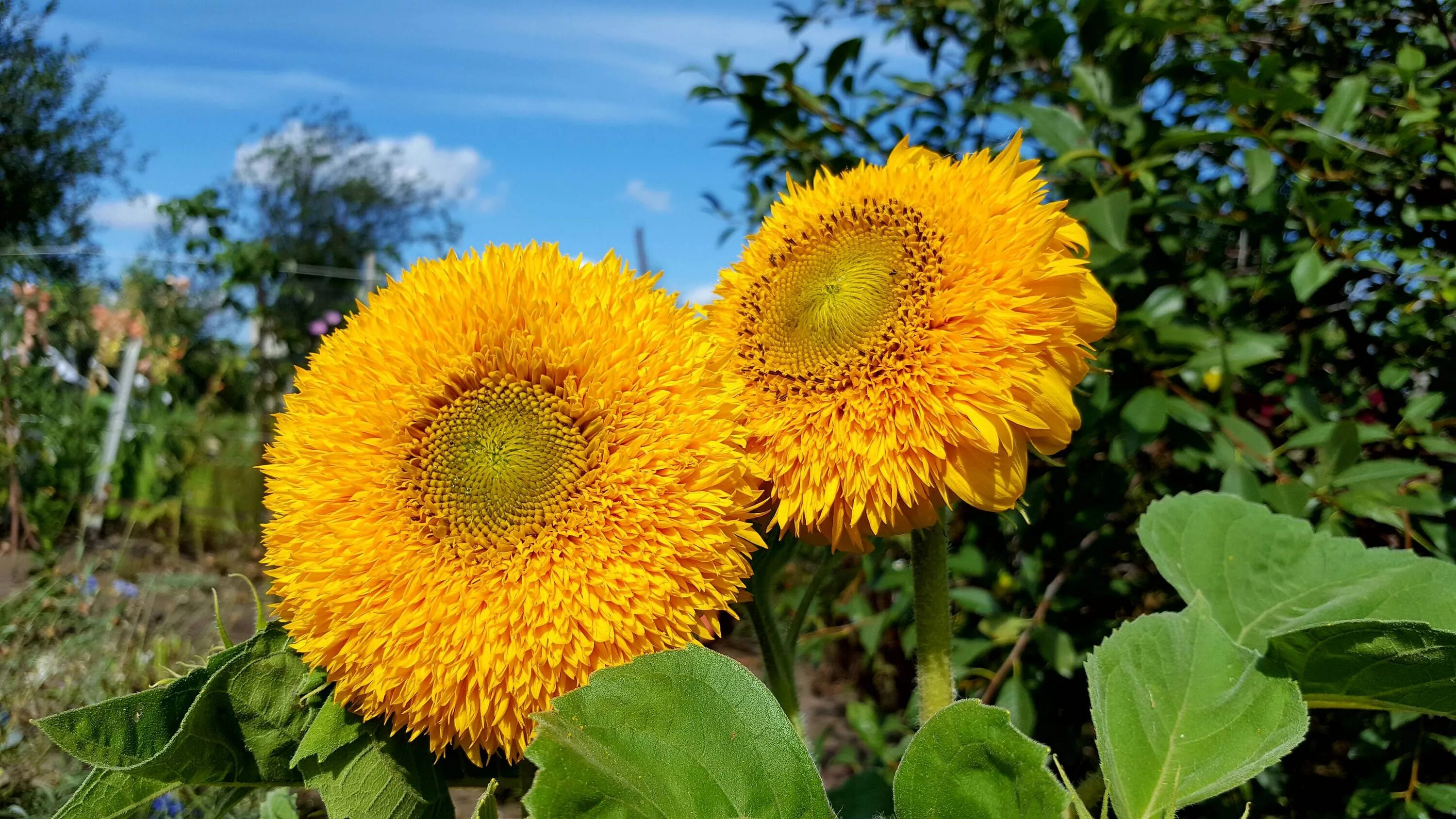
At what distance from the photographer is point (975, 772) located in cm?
74

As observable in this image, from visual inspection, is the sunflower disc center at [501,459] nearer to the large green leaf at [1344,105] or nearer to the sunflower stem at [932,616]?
the sunflower stem at [932,616]

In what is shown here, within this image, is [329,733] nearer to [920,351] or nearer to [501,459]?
[501,459]

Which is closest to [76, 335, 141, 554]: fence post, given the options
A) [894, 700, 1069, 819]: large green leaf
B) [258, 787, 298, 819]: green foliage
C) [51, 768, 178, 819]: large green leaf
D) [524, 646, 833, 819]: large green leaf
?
[258, 787, 298, 819]: green foliage

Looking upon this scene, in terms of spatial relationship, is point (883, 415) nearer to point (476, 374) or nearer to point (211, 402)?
point (476, 374)

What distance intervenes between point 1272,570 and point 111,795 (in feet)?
4.42

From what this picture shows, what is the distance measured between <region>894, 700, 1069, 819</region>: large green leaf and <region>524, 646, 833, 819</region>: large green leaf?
88mm

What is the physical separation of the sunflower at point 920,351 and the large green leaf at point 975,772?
23 cm

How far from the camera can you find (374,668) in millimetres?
848

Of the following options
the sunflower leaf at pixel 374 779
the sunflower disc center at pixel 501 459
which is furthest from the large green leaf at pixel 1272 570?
the sunflower leaf at pixel 374 779

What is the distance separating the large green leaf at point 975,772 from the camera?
68 cm

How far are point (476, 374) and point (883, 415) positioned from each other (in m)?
0.44

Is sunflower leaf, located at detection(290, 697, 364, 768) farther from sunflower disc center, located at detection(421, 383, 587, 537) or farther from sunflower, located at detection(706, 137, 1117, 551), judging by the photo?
sunflower, located at detection(706, 137, 1117, 551)

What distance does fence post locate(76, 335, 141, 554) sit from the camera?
532 cm

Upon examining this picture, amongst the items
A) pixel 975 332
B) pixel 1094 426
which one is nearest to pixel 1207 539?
pixel 975 332
